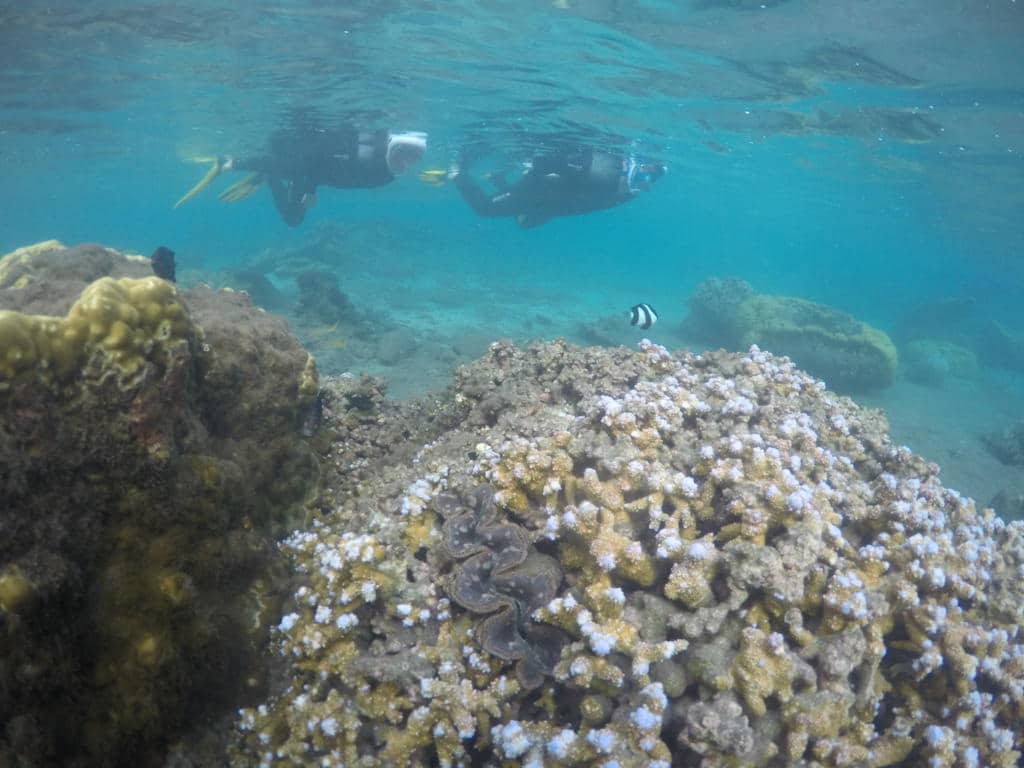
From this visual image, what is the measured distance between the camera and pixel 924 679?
3430 mm

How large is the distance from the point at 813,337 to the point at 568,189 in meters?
11.2

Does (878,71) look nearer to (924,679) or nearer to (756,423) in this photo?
(756,423)

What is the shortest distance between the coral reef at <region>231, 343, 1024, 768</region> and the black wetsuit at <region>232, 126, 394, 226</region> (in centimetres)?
1742

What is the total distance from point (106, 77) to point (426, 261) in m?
21.3

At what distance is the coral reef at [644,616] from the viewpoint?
9.50ft

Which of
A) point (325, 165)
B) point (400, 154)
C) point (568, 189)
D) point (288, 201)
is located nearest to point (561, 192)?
point (568, 189)

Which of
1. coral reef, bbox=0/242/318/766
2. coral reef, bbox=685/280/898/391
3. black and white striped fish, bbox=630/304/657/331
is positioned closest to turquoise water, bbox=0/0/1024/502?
coral reef, bbox=685/280/898/391

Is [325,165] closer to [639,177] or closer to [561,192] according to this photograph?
[561,192]

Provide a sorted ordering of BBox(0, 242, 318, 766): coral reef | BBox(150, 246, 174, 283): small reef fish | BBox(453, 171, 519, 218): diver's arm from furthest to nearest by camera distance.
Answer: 1. BBox(453, 171, 519, 218): diver's arm
2. BBox(150, 246, 174, 283): small reef fish
3. BBox(0, 242, 318, 766): coral reef

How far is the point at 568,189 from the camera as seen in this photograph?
764 inches

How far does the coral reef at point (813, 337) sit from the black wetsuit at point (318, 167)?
1541cm

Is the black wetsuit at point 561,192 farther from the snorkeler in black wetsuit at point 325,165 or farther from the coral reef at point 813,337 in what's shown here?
the coral reef at point 813,337

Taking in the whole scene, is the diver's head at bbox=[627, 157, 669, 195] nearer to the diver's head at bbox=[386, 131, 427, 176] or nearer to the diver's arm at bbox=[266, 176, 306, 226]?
the diver's head at bbox=[386, 131, 427, 176]

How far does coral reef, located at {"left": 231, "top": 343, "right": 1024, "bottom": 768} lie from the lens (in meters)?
2.90
